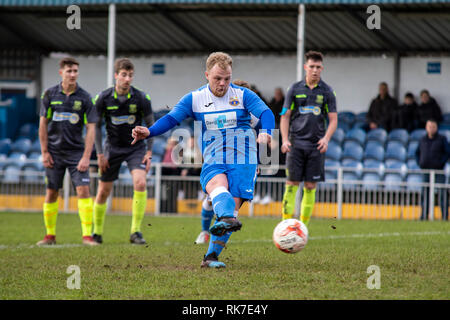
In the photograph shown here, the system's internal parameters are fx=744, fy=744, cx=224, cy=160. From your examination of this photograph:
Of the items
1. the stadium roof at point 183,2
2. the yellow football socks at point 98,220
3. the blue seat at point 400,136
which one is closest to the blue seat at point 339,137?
the blue seat at point 400,136

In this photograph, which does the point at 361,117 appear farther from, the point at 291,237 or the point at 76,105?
the point at 291,237

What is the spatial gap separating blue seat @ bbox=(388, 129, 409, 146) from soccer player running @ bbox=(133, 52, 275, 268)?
12697 mm

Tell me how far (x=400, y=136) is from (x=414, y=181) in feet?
6.88

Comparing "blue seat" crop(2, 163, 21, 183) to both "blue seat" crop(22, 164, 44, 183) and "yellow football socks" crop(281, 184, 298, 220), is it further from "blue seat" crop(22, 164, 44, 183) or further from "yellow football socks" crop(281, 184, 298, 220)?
"yellow football socks" crop(281, 184, 298, 220)

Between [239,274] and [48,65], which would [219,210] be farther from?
[48,65]

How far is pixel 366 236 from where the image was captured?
1116 cm

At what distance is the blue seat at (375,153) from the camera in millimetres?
19125

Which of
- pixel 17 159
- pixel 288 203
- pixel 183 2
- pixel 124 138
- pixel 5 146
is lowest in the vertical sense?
pixel 288 203

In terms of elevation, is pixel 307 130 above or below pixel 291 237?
above

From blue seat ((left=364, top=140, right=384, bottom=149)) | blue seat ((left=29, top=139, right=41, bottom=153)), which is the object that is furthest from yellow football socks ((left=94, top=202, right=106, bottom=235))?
blue seat ((left=29, top=139, right=41, bottom=153))

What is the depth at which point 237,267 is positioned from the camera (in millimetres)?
7160
